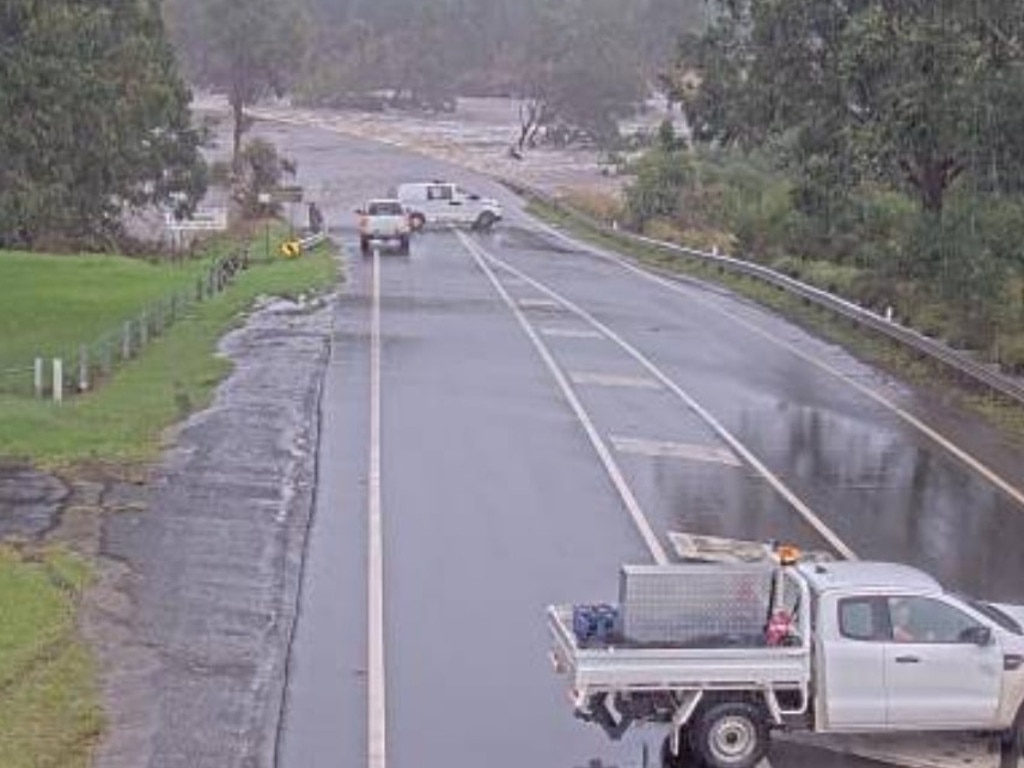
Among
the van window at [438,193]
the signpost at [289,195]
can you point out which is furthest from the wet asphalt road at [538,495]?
the signpost at [289,195]

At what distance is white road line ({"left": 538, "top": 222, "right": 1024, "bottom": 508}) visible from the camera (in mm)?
25266

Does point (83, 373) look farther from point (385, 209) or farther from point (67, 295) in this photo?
point (385, 209)

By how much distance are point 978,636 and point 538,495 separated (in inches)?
386

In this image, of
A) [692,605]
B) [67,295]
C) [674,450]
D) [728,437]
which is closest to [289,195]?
[67,295]

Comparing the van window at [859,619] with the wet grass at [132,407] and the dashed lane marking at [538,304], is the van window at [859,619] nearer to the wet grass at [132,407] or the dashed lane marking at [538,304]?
the wet grass at [132,407]

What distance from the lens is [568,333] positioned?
39344 millimetres

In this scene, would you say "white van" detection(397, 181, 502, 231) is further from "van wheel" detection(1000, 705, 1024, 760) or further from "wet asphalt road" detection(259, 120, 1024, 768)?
"van wheel" detection(1000, 705, 1024, 760)

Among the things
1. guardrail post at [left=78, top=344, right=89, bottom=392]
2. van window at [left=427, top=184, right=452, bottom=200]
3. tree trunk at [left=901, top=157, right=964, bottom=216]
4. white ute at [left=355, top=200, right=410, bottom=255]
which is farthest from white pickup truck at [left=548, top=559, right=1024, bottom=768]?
van window at [left=427, top=184, right=452, bottom=200]

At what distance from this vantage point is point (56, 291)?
48.0 meters

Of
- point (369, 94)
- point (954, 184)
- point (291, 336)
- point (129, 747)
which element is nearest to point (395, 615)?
point (129, 747)

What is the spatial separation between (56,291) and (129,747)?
3546 centimetres

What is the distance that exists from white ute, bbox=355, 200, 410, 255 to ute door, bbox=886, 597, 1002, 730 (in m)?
46.7

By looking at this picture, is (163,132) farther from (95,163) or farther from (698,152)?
(698,152)

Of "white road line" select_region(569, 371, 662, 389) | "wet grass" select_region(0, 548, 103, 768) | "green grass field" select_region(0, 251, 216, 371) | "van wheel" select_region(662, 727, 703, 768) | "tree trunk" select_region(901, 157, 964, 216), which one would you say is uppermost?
"tree trunk" select_region(901, 157, 964, 216)
